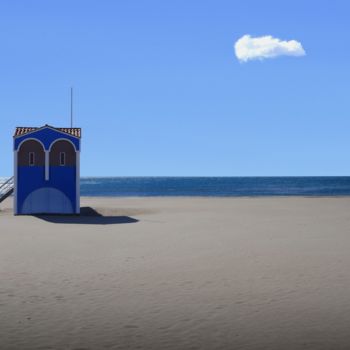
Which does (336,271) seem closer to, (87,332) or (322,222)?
(87,332)

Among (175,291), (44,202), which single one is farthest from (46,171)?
(175,291)

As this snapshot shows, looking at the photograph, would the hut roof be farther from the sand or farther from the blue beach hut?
the sand

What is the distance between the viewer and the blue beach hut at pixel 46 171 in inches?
1231

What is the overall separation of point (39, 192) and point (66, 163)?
7.80ft

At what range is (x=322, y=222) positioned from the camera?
87.5 ft

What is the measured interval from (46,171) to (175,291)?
2237 cm

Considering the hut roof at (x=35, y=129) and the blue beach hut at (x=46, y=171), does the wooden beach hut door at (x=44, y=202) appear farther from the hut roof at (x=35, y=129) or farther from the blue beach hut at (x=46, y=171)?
the hut roof at (x=35, y=129)

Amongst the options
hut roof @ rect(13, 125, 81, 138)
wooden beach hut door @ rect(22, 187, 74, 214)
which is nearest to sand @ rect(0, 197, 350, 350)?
wooden beach hut door @ rect(22, 187, 74, 214)

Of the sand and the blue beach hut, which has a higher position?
the blue beach hut

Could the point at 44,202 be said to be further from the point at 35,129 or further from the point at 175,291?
the point at 175,291

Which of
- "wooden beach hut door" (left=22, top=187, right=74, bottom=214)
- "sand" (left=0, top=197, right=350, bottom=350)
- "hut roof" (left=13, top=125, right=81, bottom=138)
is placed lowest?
"sand" (left=0, top=197, right=350, bottom=350)

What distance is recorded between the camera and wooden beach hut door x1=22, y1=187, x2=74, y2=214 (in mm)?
31281

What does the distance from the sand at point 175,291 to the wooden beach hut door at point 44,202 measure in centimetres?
1082

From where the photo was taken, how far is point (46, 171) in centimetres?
3127
